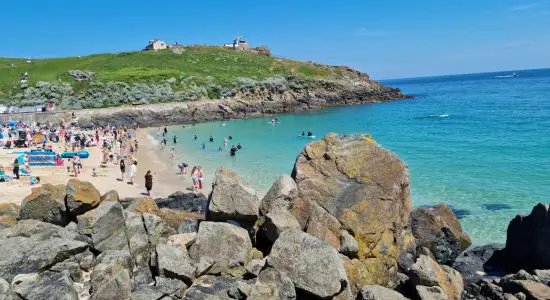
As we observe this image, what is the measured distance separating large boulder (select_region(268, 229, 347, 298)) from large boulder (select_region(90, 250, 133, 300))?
323cm

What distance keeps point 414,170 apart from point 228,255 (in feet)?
81.2

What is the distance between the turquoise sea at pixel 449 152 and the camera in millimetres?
23406

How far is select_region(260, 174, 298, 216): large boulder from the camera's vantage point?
12141 millimetres

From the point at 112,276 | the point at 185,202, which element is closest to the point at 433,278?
the point at 112,276

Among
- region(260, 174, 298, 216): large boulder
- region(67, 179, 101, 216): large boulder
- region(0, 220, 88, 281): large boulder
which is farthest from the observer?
region(67, 179, 101, 216): large boulder

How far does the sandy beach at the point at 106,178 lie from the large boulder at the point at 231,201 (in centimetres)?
1327

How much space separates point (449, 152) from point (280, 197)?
31.9m

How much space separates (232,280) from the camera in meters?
9.77

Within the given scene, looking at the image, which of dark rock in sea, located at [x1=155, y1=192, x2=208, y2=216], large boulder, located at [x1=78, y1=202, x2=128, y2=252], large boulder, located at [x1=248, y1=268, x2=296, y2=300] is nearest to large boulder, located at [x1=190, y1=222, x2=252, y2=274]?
large boulder, located at [x1=248, y1=268, x2=296, y2=300]

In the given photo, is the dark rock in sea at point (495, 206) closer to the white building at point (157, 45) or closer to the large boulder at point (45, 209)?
the large boulder at point (45, 209)

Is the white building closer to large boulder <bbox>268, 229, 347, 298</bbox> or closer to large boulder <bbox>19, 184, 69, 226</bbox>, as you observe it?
large boulder <bbox>19, 184, 69, 226</bbox>

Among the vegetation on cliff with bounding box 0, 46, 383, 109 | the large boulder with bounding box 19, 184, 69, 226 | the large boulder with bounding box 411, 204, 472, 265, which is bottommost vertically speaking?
the large boulder with bounding box 411, 204, 472, 265

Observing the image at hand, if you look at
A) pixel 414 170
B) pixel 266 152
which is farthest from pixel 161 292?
pixel 266 152

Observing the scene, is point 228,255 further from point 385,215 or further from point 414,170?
point 414,170
